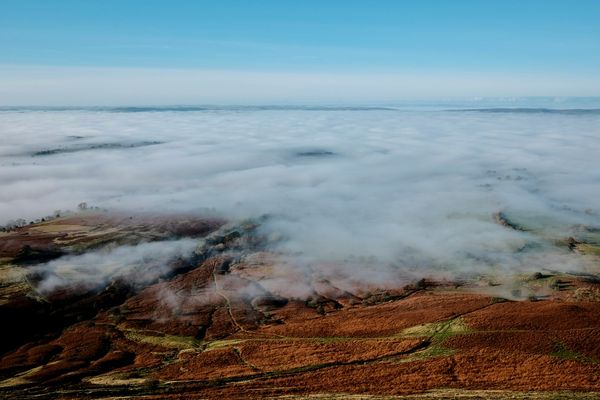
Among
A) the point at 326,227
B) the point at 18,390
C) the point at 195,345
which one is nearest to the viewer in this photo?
the point at 18,390

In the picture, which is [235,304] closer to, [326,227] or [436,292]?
[436,292]

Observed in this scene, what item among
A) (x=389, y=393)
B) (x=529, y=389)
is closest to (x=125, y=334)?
(x=389, y=393)

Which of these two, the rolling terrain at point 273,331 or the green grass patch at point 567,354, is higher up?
the green grass patch at point 567,354

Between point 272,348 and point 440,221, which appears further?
point 440,221

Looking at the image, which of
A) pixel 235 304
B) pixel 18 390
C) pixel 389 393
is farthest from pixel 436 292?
pixel 18 390

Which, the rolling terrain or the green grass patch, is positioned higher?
the green grass patch

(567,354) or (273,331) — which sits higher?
(567,354)

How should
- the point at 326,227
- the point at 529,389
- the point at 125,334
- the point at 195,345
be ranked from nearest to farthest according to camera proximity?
the point at 529,389, the point at 195,345, the point at 125,334, the point at 326,227

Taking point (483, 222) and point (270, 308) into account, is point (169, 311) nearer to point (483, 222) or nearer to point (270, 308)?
point (270, 308)

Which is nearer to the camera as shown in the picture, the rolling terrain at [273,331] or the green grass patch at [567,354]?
the rolling terrain at [273,331]

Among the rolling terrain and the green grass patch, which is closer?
the rolling terrain

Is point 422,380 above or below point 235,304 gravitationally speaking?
above
